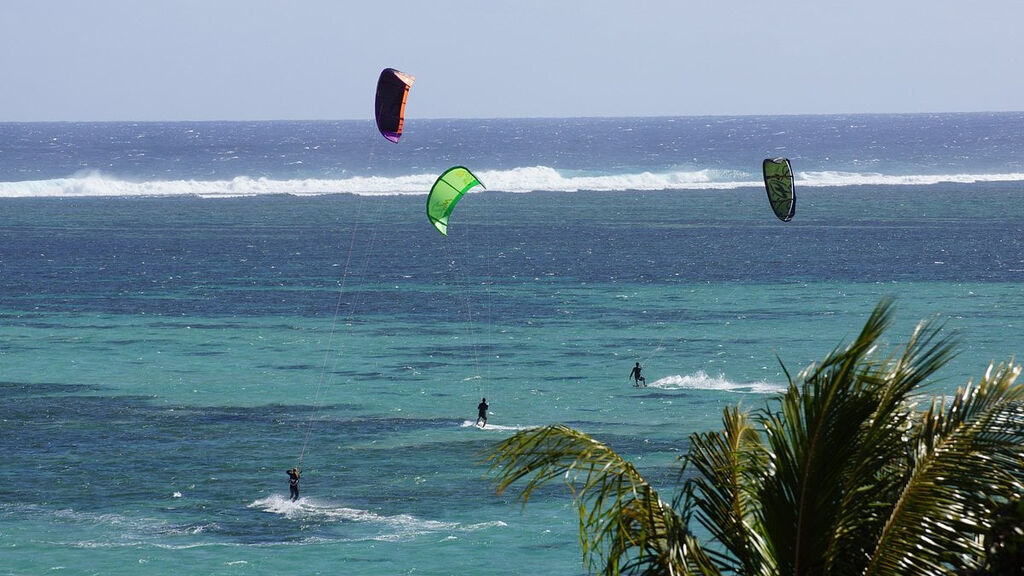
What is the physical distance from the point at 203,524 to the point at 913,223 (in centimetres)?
7209

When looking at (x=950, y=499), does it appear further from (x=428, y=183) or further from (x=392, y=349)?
(x=428, y=183)

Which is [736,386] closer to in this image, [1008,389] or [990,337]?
[990,337]

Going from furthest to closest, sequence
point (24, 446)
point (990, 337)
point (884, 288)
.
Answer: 1. point (884, 288)
2. point (990, 337)
3. point (24, 446)

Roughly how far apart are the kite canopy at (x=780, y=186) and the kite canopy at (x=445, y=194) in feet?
19.7

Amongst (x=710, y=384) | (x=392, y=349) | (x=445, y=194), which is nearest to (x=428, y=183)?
(x=392, y=349)

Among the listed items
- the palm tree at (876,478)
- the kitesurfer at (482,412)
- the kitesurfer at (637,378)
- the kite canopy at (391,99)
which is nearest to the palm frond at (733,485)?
the palm tree at (876,478)

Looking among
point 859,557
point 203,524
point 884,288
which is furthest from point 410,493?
point 884,288

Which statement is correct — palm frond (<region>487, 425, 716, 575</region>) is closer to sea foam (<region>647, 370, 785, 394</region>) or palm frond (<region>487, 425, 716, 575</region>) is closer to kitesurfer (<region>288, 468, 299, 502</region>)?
kitesurfer (<region>288, 468, 299, 502</region>)

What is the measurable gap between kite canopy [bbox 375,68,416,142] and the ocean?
697 cm

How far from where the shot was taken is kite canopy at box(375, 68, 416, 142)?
24953mm

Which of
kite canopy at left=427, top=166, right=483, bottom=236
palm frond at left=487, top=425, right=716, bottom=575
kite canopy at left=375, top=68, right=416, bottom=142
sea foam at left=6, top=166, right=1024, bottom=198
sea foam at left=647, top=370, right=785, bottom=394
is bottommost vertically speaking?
sea foam at left=647, top=370, right=785, bottom=394

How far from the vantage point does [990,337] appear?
43.2 m

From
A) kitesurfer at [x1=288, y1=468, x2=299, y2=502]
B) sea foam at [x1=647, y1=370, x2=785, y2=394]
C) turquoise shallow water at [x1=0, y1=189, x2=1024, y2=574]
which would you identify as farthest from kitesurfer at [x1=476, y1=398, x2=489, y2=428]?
kitesurfer at [x1=288, y1=468, x2=299, y2=502]

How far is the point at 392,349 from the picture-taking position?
43.2m
